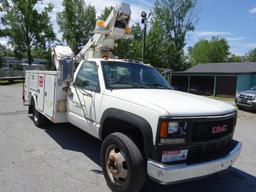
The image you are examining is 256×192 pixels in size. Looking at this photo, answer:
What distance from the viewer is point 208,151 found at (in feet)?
12.1

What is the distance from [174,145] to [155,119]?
0.40 meters

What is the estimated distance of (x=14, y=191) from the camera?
3758 mm

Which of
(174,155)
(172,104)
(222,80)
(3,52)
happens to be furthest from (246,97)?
(3,52)

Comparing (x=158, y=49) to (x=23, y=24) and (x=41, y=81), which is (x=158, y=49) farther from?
(x=41, y=81)

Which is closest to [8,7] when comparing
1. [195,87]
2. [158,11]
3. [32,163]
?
[158,11]

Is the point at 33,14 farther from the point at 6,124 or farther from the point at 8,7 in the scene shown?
the point at 6,124

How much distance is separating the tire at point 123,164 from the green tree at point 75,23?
38.7m

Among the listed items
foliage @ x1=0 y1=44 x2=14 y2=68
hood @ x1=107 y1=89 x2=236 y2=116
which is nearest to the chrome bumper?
hood @ x1=107 y1=89 x2=236 y2=116

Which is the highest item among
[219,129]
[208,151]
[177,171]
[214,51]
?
[214,51]

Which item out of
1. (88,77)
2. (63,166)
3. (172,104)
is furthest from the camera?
(88,77)

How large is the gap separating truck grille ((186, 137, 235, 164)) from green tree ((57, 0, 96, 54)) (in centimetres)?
3913

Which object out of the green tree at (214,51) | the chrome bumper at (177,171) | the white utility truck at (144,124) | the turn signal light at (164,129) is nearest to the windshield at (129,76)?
the white utility truck at (144,124)

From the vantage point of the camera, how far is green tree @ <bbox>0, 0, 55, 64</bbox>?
3906cm

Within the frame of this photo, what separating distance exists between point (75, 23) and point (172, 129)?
137 feet
